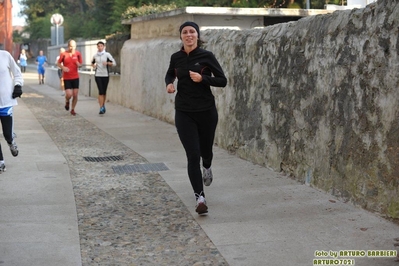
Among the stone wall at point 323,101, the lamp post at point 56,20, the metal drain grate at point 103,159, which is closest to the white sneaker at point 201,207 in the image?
the stone wall at point 323,101

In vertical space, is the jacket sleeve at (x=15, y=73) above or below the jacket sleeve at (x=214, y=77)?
below

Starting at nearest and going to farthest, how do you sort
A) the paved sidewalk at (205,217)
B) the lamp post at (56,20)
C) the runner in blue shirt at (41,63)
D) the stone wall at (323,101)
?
the paved sidewalk at (205,217) < the stone wall at (323,101) < the runner in blue shirt at (41,63) < the lamp post at (56,20)

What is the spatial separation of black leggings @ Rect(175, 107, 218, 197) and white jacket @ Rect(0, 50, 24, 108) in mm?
2974

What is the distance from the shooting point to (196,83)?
277 inches

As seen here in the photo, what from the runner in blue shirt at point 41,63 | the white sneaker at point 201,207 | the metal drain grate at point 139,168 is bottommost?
the runner in blue shirt at point 41,63

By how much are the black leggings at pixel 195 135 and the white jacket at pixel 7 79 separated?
9.76ft

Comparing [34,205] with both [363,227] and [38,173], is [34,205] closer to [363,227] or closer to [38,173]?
[38,173]

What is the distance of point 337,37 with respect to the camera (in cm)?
730

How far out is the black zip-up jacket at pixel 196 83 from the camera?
7.03m

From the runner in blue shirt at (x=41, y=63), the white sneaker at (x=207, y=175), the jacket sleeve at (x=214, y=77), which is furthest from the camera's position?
the runner in blue shirt at (x=41, y=63)

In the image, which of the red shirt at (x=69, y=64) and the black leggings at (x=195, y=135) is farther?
the red shirt at (x=69, y=64)

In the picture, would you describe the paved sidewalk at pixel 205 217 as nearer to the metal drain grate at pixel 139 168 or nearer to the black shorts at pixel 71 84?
the metal drain grate at pixel 139 168

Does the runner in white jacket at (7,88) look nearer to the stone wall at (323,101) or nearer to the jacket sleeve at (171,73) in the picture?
the jacket sleeve at (171,73)

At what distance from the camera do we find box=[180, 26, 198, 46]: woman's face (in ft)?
22.9
